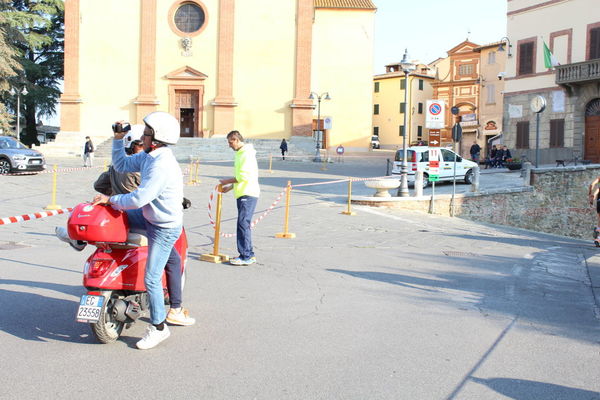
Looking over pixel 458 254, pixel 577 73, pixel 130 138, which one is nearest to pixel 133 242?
pixel 130 138

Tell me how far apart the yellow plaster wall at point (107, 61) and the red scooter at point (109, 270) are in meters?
41.0

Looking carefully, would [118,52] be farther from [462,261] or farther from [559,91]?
[462,261]

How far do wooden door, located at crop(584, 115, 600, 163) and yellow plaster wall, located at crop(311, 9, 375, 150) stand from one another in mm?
23631

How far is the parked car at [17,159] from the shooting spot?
23500 millimetres

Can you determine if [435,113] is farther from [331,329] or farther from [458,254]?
[331,329]

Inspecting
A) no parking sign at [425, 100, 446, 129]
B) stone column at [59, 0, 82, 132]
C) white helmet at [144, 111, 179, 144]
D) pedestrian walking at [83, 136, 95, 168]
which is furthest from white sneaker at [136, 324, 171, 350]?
stone column at [59, 0, 82, 132]

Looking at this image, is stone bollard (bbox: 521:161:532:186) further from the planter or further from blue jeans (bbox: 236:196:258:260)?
blue jeans (bbox: 236:196:258:260)

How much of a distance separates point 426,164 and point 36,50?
4045 centimetres

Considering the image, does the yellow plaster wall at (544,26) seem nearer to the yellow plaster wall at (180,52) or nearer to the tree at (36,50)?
the yellow plaster wall at (180,52)

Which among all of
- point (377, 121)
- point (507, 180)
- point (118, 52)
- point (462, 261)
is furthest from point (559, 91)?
point (377, 121)

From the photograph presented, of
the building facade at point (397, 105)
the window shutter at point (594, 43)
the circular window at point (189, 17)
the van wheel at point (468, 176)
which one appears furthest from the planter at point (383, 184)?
the building facade at point (397, 105)

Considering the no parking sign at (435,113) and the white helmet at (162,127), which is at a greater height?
the no parking sign at (435,113)

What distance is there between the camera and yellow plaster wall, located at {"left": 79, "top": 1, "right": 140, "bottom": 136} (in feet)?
145

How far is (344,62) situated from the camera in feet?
170
